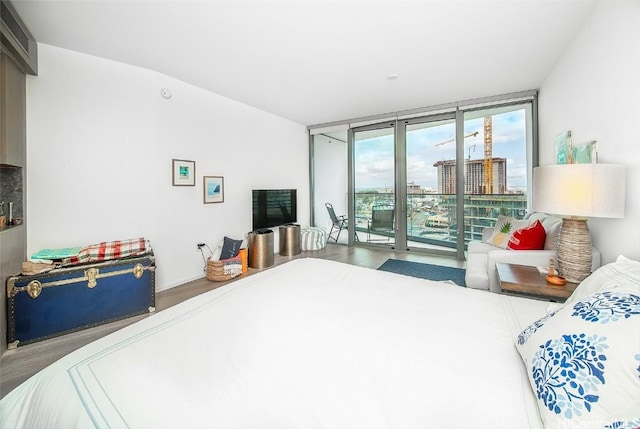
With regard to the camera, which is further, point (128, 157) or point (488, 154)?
point (488, 154)

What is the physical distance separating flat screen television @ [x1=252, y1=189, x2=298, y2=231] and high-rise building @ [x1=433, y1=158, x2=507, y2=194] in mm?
2745

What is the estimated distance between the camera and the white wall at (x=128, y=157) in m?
2.44

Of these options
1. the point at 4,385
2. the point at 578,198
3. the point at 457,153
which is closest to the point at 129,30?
the point at 4,385

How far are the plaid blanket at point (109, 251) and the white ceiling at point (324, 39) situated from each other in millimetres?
1957

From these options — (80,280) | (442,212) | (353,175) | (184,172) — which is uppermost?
(353,175)

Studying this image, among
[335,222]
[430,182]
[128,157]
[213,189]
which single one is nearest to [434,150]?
[430,182]

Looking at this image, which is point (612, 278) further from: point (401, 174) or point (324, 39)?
point (401, 174)

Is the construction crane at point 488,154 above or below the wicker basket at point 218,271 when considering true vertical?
above

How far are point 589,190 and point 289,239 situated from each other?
4.01 m

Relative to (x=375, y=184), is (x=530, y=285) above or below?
below

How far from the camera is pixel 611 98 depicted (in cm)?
177

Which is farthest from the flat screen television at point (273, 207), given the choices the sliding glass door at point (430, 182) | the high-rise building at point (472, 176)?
the high-rise building at point (472, 176)

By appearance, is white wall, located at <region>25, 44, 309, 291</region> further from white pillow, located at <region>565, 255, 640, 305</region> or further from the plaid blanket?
white pillow, located at <region>565, 255, 640, 305</region>

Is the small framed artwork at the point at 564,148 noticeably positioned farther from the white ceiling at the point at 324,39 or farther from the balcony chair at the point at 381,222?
the balcony chair at the point at 381,222
